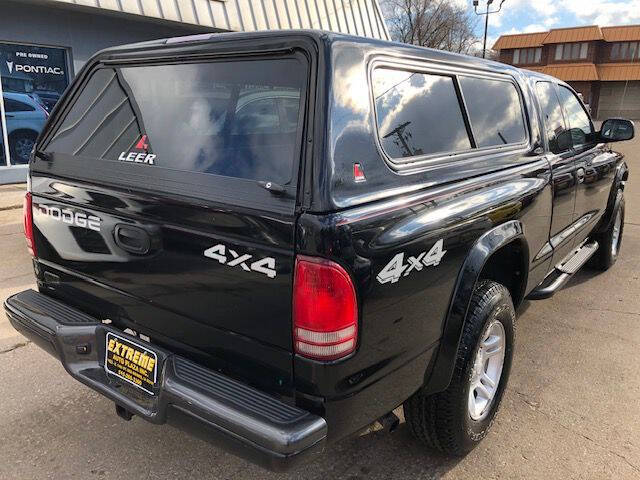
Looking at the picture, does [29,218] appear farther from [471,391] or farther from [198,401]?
[471,391]

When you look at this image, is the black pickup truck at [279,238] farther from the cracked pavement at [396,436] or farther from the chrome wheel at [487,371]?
the cracked pavement at [396,436]

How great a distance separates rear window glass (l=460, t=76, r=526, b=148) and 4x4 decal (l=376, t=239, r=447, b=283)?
0.92 meters

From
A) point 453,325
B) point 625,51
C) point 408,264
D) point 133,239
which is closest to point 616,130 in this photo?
point 453,325

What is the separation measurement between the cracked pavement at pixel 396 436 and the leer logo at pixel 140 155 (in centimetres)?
138

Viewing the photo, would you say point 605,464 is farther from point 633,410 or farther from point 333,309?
point 333,309

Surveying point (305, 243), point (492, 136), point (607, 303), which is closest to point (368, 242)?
point (305, 243)

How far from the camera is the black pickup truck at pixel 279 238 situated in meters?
1.75

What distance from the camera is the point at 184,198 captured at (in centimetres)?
198

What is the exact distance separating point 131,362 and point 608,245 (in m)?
4.85

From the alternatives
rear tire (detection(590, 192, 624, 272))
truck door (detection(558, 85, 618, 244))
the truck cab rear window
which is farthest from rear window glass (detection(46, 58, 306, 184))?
rear tire (detection(590, 192, 624, 272))

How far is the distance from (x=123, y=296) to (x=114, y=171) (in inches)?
21.2

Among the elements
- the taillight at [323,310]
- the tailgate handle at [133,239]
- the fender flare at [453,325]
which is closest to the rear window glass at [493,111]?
the fender flare at [453,325]

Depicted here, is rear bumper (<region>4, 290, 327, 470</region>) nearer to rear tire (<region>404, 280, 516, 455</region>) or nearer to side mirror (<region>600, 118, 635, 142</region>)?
rear tire (<region>404, 280, 516, 455</region>)

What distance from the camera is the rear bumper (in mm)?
1688
